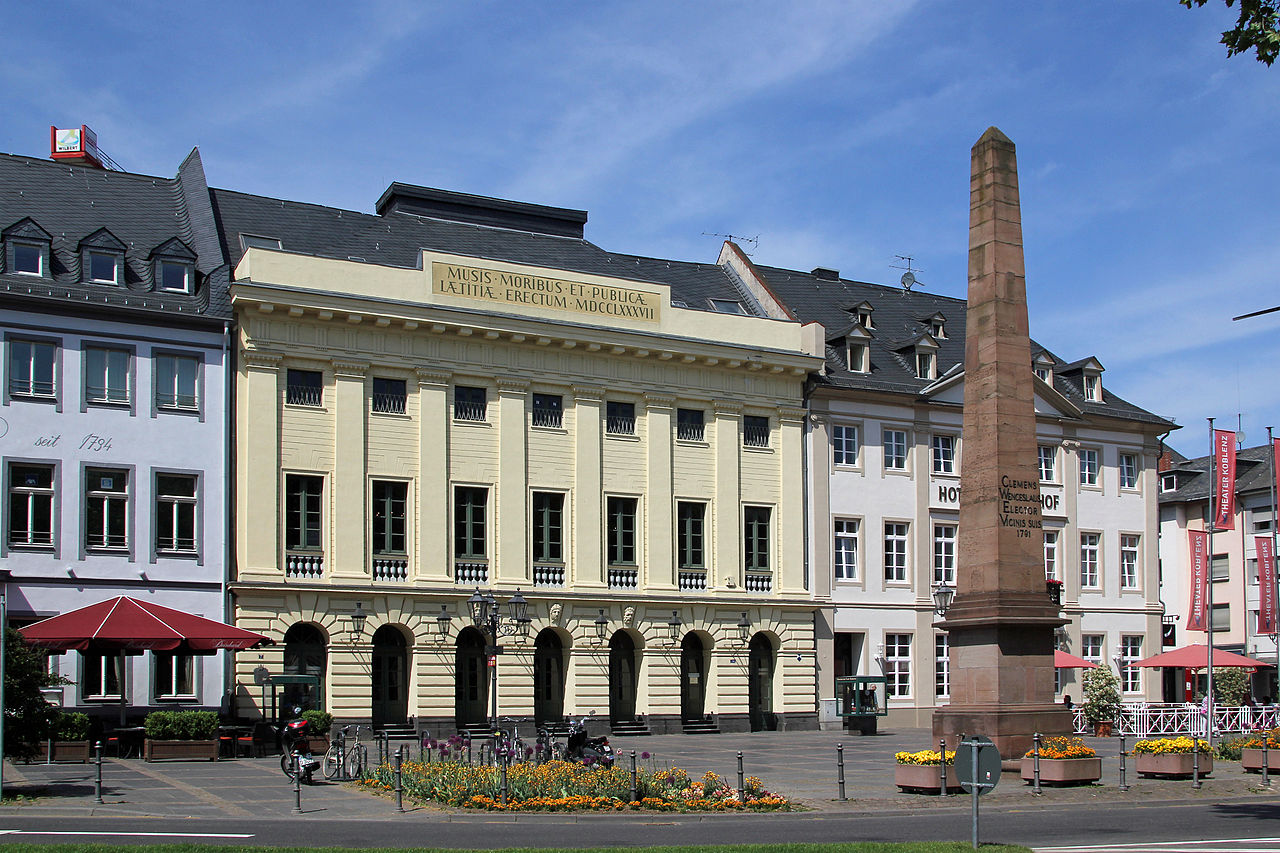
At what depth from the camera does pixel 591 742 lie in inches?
1040

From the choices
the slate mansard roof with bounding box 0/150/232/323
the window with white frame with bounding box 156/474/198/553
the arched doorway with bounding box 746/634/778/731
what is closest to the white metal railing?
the arched doorway with bounding box 746/634/778/731

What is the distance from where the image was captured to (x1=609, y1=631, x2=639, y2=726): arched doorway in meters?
44.5

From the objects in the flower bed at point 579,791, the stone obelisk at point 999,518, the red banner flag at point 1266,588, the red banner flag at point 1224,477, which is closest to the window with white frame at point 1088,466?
the red banner flag at point 1224,477

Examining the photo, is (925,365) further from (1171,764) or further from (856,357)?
(1171,764)

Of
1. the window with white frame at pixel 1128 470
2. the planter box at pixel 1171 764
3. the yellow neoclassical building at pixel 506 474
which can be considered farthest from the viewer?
the window with white frame at pixel 1128 470

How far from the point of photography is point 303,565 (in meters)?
39.4

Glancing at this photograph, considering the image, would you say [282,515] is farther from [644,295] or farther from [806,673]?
[806,673]

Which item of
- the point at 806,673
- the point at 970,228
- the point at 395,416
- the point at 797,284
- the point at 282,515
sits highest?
the point at 797,284

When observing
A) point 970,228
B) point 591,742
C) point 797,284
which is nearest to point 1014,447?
point 970,228

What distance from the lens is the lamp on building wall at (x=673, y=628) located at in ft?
146

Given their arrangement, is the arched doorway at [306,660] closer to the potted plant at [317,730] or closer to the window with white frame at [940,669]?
the potted plant at [317,730]

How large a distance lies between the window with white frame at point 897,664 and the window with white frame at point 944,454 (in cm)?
588

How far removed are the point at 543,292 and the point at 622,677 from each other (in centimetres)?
1174

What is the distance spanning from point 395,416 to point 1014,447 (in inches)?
753
